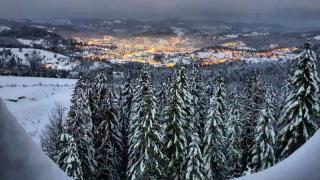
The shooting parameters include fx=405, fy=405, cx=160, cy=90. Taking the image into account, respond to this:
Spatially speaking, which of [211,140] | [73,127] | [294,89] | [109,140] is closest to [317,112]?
[294,89]

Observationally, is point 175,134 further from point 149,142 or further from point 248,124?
point 248,124

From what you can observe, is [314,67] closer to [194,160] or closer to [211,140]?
[194,160]

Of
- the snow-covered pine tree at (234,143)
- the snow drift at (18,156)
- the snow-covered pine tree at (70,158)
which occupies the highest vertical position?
the snow drift at (18,156)

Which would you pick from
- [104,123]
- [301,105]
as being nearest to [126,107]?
[104,123]

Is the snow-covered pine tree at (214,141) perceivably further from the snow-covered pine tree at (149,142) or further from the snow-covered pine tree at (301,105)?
the snow-covered pine tree at (301,105)

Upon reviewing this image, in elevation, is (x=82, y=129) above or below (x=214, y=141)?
above

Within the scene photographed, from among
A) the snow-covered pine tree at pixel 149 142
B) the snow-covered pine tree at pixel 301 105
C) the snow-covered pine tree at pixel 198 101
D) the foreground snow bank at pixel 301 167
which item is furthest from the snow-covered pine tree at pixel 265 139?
the foreground snow bank at pixel 301 167
